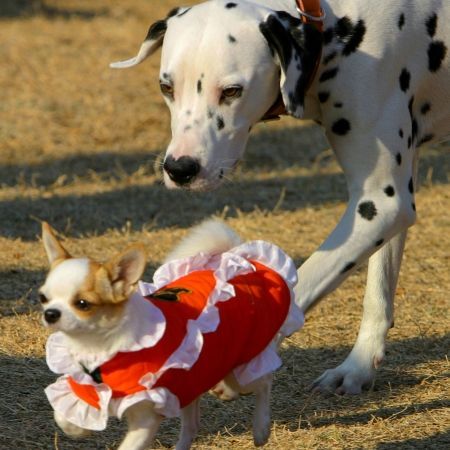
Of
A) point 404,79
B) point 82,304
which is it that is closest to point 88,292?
point 82,304

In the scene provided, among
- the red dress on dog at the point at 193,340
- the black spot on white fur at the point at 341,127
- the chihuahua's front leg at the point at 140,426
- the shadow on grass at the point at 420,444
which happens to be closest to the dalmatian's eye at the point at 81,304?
the red dress on dog at the point at 193,340

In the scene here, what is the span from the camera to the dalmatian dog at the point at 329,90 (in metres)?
4.25

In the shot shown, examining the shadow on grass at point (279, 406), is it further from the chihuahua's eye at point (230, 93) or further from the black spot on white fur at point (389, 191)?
the chihuahua's eye at point (230, 93)

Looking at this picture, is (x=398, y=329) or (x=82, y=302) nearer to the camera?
(x=82, y=302)

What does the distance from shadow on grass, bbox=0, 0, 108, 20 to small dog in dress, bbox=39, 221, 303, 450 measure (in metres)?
10.0

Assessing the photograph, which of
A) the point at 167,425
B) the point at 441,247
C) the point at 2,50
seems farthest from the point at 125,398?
the point at 2,50

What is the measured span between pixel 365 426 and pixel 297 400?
0.39 meters

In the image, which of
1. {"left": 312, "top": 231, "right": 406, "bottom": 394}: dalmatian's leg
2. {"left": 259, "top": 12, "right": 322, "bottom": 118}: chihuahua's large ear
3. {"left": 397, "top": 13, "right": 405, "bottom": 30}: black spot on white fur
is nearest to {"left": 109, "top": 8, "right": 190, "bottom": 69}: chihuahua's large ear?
{"left": 259, "top": 12, "right": 322, "bottom": 118}: chihuahua's large ear

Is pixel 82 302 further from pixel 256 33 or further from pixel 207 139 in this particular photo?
pixel 256 33

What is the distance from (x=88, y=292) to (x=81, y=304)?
4 centimetres

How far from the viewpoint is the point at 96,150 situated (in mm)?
8961

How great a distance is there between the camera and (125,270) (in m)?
3.40

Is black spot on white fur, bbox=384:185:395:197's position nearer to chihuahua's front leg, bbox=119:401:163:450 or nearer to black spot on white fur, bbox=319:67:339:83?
black spot on white fur, bbox=319:67:339:83

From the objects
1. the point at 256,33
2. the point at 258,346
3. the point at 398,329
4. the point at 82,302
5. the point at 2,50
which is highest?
the point at 256,33
